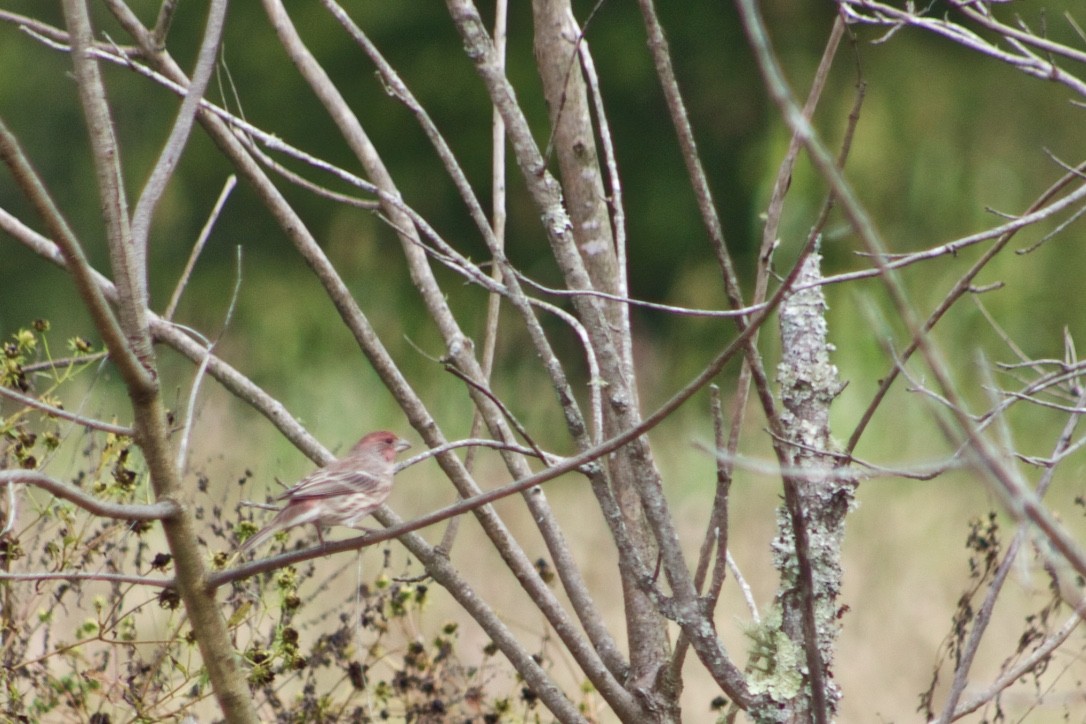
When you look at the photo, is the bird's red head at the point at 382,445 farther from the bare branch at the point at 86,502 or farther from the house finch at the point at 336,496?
the bare branch at the point at 86,502

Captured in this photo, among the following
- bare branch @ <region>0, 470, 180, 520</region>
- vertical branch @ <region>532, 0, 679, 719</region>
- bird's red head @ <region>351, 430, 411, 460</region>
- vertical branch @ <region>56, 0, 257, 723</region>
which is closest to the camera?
bare branch @ <region>0, 470, 180, 520</region>

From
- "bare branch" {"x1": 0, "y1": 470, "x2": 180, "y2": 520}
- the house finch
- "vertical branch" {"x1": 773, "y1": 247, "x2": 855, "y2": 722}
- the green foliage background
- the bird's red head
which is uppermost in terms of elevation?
the green foliage background

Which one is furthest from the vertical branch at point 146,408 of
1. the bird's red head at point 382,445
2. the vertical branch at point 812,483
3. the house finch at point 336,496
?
the bird's red head at point 382,445

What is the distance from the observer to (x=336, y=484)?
8.61 ft

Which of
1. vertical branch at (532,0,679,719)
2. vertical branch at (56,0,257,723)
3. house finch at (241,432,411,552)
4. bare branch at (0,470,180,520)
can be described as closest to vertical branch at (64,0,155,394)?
vertical branch at (56,0,257,723)

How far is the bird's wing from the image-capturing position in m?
2.61

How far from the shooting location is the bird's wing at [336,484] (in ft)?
8.55

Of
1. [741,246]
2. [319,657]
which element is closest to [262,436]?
[319,657]

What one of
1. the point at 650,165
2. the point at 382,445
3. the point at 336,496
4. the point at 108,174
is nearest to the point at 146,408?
the point at 108,174

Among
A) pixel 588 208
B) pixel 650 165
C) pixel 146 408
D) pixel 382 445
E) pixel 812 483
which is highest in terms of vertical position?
pixel 650 165

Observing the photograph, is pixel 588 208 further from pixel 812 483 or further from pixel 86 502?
pixel 86 502

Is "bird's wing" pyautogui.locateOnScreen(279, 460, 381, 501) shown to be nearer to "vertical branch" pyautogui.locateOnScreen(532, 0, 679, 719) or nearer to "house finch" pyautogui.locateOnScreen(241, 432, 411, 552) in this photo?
"house finch" pyautogui.locateOnScreen(241, 432, 411, 552)

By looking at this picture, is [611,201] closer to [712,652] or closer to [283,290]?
[712,652]

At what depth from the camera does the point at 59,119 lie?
916 cm
